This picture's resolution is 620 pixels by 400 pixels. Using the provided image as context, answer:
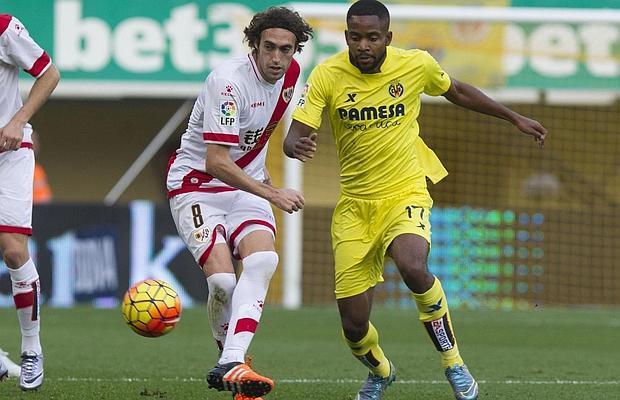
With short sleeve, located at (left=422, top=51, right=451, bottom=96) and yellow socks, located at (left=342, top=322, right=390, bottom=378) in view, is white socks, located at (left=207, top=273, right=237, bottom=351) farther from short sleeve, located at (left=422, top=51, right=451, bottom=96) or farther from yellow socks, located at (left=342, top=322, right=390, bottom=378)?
short sleeve, located at (left=422, top=51, right=451, bottom=96)

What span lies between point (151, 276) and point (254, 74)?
333 inches

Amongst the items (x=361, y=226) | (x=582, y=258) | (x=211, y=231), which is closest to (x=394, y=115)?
(x=361, y=226)

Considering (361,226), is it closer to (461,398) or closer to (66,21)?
(461,398)

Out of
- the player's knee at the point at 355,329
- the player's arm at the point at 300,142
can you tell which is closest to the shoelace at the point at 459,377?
the player's knee at the point at 355,329

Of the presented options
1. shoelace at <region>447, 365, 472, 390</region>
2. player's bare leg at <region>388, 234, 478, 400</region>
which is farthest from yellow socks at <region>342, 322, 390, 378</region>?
shoelace at <region>447, 365, 472, 390</region>

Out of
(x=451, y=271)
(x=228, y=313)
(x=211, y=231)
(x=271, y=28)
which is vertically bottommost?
(x=451, y=271)

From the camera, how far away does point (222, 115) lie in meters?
6.69

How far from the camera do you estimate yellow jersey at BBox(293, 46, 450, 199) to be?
702 centimetres

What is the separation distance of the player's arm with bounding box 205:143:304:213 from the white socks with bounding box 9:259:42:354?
56.1 inches

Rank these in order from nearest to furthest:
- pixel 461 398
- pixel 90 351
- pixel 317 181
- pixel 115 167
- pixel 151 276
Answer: pixel 461 398
pixel 90 351
pixel 151 276
pixel 317 181
pixel 115 167

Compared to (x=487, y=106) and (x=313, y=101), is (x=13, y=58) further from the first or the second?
(x=487, y=106)

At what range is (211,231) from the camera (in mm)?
6945

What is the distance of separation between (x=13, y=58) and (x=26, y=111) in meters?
0.38

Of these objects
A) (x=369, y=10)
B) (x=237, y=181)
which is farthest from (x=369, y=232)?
(x=369, y=10)
